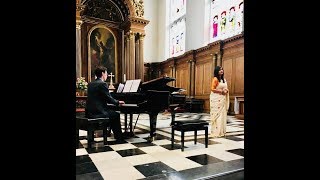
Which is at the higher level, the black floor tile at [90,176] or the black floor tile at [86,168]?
the black floor tile at [90,176]

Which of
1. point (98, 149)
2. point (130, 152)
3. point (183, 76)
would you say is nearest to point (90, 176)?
point (130, 152)

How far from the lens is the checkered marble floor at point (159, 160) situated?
243 cm

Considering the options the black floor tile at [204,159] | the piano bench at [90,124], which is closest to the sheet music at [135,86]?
the piano bench at [90,124]

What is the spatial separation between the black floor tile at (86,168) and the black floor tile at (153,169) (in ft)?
1.54

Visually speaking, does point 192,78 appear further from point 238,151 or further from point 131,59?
point 238,151

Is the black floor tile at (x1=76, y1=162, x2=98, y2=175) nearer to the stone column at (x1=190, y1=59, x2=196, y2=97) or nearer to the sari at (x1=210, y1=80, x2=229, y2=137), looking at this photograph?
the sari at (x1=210, y1=80, x2=229, y2=137)

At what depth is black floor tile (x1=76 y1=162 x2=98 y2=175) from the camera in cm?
251

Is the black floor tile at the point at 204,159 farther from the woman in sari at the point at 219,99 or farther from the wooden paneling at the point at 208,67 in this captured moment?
the wooden paneling at the point at 208,67

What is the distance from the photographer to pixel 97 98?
401 centimetres

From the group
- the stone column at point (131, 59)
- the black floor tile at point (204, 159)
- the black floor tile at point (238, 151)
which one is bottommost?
the black floor tile at point (238, 151)

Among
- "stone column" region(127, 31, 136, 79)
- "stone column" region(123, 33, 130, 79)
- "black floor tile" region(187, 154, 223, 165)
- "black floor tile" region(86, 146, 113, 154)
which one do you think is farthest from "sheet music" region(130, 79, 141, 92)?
"stone column" region(123, 33, 130, 79)

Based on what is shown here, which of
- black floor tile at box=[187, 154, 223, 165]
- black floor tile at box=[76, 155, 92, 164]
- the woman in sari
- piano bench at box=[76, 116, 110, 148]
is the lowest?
black floor tile at box=[187, 154, 223, 165]
